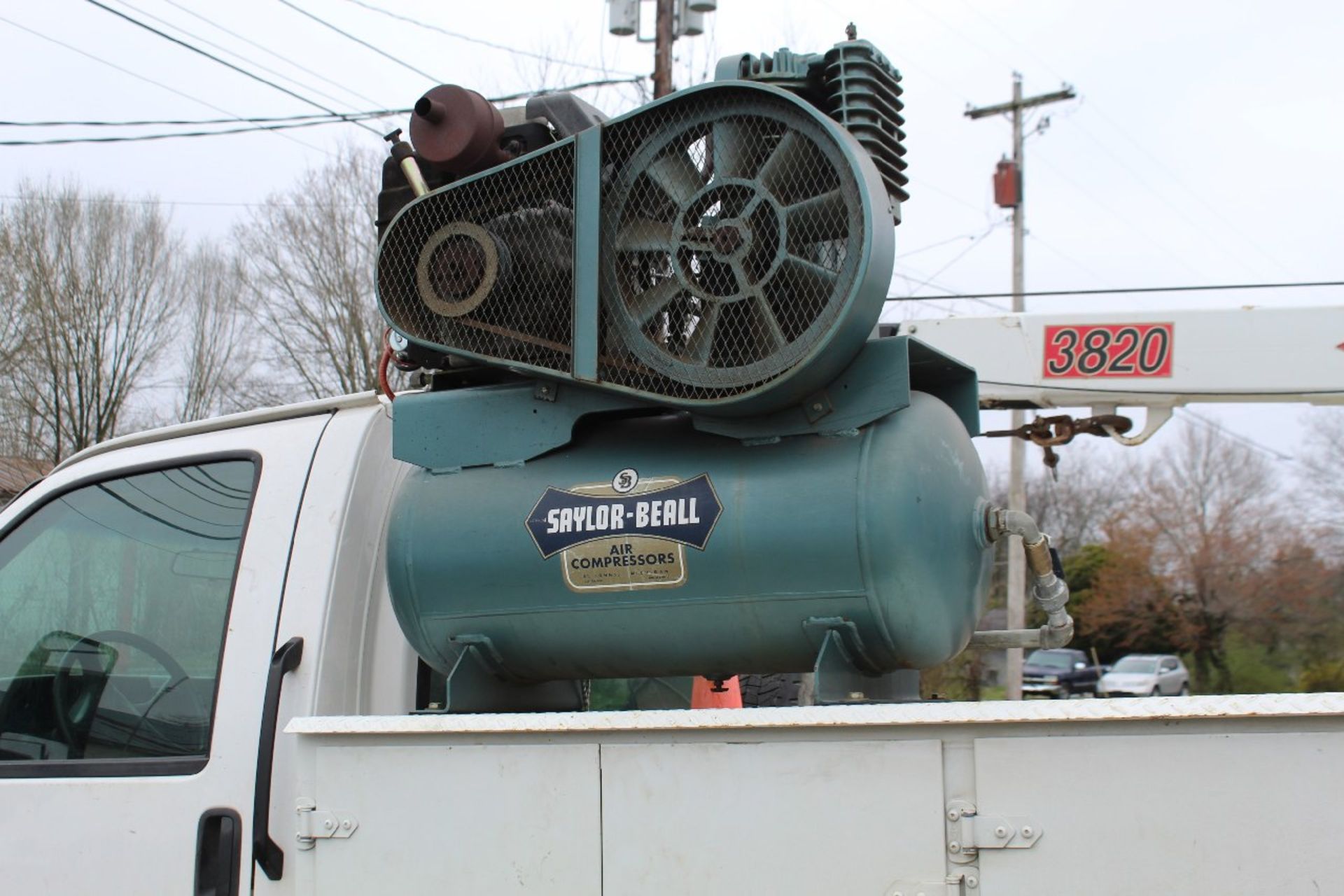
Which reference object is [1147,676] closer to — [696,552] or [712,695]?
[712,695]

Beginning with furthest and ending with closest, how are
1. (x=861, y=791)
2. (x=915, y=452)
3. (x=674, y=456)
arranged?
1. (x=674, y=456)
2. (x=915, y=452)
3. (x=861, y=791)

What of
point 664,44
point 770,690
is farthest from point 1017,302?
point 770,690

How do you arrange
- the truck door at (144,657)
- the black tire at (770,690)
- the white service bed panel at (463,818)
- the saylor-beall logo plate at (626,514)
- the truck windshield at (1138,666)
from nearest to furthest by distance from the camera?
1. the white service bed panel at (463,818)
2. the saylor-beall logo plate at (626,514)
3. the truck door at (144,657)
4. the black tire at (770,690)
5. the truck windshield at (1138,666)

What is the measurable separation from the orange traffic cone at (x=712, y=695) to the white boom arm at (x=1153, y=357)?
264cm

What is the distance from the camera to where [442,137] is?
2861 millimetres

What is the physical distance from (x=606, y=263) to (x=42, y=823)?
1654mm


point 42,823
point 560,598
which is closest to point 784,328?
point 560,598

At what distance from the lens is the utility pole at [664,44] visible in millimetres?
13922

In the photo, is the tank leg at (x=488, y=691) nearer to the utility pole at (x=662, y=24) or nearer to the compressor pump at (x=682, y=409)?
the compressor pump at (x=682, y=409)

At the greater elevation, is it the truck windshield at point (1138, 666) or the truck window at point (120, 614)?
the truck window at point (120, 614)

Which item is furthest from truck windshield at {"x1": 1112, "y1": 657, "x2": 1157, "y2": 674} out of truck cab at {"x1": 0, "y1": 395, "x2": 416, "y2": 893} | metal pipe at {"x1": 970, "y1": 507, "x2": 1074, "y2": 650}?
truck cab at {"x1": 0, "y1": 395, "x2": 416, "y2": 893}

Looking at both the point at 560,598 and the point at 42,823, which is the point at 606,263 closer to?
the point at 560,598

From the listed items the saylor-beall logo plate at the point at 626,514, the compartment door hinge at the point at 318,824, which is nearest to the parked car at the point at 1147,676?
the saylor-beall logo plate at the point at 626,514

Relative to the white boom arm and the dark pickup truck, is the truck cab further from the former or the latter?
the dark pickup truck
